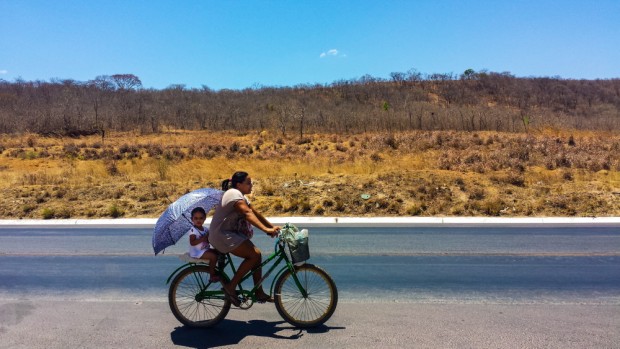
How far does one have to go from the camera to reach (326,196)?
18359 millimetres

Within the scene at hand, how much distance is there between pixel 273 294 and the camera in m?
5.58

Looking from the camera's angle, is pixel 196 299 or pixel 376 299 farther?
pixel 376 299

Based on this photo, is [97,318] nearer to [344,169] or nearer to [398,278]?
[398,278]

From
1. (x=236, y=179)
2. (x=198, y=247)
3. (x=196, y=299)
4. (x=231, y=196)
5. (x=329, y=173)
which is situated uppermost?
(x=236, y=179)

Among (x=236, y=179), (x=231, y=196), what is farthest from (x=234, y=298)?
(x=236, y=179)

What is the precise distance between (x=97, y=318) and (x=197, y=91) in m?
50.6

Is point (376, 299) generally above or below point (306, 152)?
below

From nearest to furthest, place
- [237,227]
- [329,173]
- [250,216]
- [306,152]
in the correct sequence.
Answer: [250,216] < [237,227] < [329,173] < [306,152]

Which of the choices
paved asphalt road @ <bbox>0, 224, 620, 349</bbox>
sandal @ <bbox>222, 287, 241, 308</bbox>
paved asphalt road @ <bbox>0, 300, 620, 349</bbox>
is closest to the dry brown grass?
paved asphalt road @ <bbox>0, 224, 620, 349</bbox>

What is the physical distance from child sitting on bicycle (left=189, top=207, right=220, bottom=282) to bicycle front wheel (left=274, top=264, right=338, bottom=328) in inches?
28.9

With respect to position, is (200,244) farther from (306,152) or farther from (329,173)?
(306,152)

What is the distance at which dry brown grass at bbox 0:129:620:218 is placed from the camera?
17406mm

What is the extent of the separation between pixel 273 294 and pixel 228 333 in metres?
0.63

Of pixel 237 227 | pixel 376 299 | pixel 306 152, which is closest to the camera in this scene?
pixel 237 227
